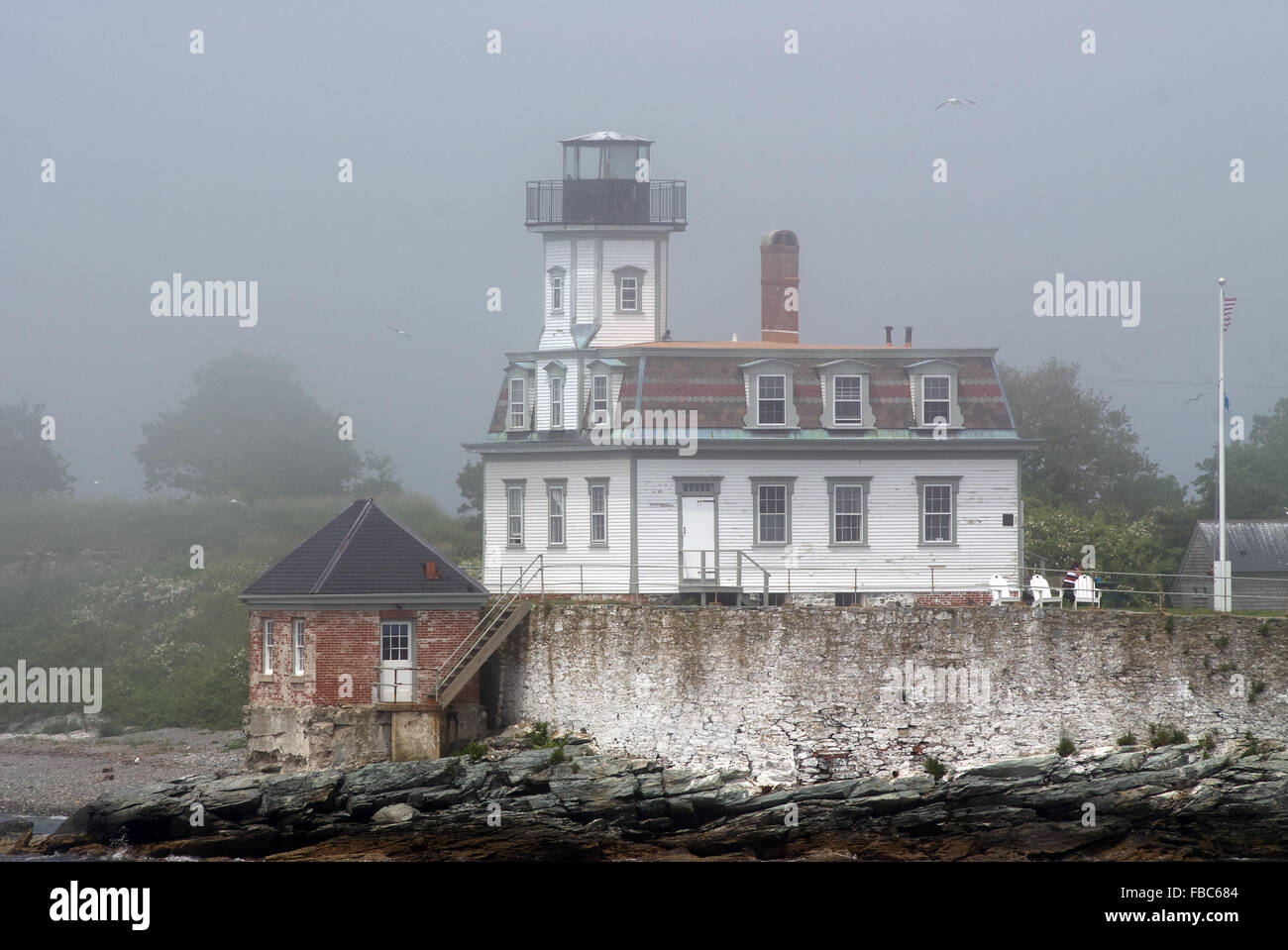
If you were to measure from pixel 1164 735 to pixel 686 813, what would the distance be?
9.35 metres

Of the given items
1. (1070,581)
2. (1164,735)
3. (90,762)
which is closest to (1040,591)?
(1070,581)

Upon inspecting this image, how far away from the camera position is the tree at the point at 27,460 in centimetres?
9062

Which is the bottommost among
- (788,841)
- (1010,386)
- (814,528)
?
(788,841)

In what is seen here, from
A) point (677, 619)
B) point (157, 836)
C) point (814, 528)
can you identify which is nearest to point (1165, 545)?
point (814, 528)

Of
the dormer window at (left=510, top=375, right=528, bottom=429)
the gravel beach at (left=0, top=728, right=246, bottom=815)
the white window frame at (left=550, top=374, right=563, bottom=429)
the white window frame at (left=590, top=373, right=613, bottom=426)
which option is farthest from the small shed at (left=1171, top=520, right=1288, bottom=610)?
the gravel beach at (left=0, top=728, right=246, bottom=815)

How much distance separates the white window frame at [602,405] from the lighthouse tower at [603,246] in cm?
282

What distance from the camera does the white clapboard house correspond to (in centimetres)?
4003

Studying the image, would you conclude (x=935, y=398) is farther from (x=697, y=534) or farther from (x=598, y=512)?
(x=598, y=512)

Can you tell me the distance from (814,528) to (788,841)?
8.12 metres

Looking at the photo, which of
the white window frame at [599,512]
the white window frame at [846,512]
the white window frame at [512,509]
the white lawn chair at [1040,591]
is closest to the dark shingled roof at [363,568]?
the white window frame at [512,509]

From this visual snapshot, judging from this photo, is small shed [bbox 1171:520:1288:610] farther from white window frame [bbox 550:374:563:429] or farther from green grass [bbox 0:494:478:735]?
green grass [bbox 0:494:478:735]

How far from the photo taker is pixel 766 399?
1617 inches
